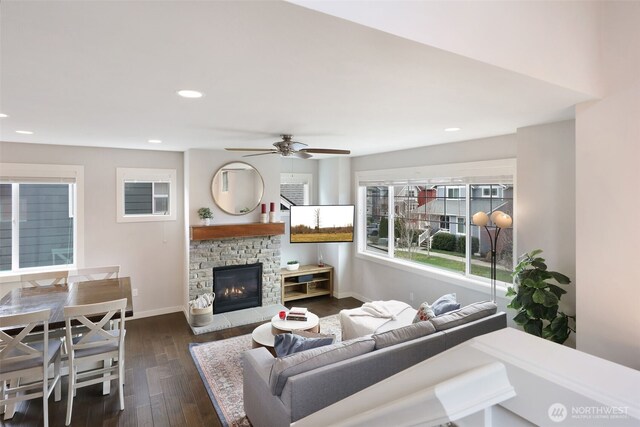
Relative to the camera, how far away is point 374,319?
3932 mm

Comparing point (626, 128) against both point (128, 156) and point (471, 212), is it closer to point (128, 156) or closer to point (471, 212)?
point (471, 212)

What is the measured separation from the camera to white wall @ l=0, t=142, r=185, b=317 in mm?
4758

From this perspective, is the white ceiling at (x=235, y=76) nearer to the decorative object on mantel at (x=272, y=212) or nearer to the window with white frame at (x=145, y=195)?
the window with white frame at (x=145, y=195)

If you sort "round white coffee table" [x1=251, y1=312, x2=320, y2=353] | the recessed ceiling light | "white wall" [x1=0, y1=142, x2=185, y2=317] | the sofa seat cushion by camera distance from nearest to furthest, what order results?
the recessed ceiling light
the sofa seat cushion
"round white coffee table" [x1=251, y1=312, x2=320, y2=353]
"white wall" [x1=0, y1=142, x2=185, y2=317]

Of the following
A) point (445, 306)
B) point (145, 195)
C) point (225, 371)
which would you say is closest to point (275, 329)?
point (225, 371)

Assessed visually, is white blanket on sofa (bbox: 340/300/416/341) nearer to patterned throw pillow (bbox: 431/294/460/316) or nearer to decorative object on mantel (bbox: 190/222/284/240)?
patterned throw pillow (bbox: 431/294/460/316)

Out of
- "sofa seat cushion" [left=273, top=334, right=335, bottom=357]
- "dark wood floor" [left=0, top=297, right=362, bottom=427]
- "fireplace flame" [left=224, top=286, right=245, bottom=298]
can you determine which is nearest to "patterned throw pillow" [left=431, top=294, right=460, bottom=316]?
"sofa seat cushion" [left=273, top=334, right=335, bottom=357]

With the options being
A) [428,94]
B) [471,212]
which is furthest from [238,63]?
[471,212]

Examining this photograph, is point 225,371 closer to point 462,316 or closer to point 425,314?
point 425,314

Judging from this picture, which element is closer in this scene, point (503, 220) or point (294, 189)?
point (503, 220)

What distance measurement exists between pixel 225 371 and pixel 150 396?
73 cm

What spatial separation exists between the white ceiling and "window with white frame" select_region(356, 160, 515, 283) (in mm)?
849

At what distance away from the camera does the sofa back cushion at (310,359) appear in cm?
225

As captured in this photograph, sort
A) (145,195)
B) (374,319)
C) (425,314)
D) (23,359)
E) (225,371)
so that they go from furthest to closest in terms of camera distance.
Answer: (145,195), (374,319), (225,371), (425,314), (23,359)
